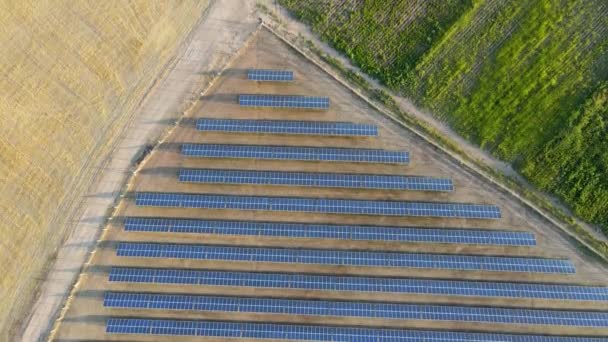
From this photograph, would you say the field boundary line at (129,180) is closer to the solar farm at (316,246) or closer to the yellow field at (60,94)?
the solar farm at (316,246)

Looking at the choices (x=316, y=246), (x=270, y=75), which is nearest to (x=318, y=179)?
Result: (x=316, y=246)

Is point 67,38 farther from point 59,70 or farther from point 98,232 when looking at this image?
point 98,232

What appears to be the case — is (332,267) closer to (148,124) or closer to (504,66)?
(148,124)

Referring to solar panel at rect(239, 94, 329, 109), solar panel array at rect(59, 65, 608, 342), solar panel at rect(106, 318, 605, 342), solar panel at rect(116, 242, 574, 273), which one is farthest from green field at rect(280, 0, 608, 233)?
solar panel at rect(106, 318, 605, 342)

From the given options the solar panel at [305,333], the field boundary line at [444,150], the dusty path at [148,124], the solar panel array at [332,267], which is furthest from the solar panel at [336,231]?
the solar panel at [305,333]

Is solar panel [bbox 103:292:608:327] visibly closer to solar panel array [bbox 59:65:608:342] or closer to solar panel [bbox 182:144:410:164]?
solar panel array [bbox 59:65:608:342]

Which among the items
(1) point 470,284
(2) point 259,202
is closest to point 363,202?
(2) point 259,202
